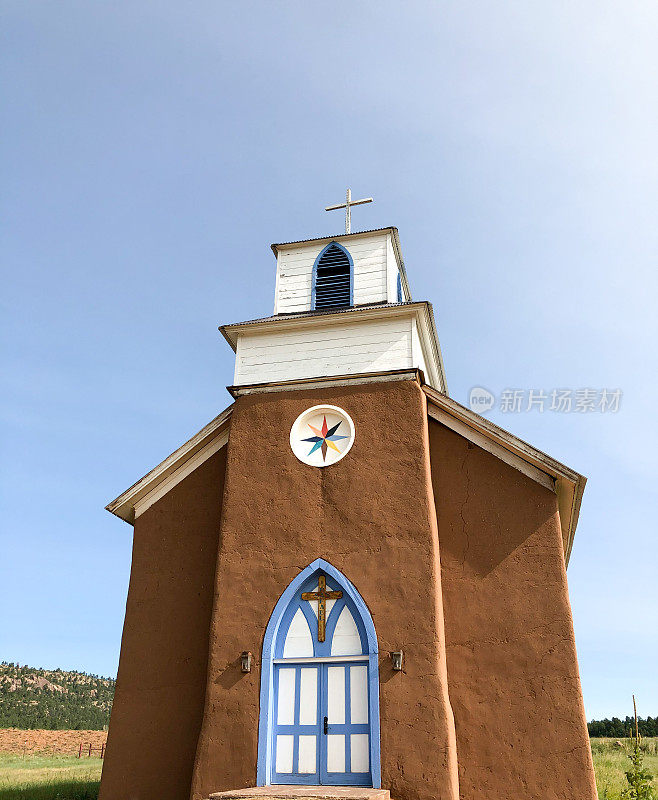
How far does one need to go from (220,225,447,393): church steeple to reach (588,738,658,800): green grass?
9.36 metres

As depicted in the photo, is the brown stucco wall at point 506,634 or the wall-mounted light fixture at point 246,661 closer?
the brown stucco wall at point 506,634

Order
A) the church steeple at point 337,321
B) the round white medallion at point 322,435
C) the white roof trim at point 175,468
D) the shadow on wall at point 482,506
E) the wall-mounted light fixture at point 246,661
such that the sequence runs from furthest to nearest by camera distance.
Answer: the white roof trim at point 175,468
the church steeple at point 337,321
the round white medallion at point 322,435
the shadow on wall at point 482,506
the wall-mounted light fixture at point 246,661

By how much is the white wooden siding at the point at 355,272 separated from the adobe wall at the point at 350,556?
7.88ft

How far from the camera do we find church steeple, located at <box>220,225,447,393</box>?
12.8 metres

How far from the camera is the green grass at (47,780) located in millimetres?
15739

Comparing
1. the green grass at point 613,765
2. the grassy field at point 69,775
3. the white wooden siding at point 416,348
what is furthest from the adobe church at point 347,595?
the green grass at point 613,765

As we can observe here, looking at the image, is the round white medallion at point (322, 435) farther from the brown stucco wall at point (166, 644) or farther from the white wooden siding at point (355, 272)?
the white wooden siding at point (355, 272)

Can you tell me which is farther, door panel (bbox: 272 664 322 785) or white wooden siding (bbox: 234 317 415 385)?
white wooden siding (bbox: 234 317 415 385)

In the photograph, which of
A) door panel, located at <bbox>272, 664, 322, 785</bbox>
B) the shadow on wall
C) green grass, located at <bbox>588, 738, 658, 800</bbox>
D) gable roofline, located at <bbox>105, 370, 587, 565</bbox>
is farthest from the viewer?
green grass, located at <bbox>588, 738, 658, 800</bbox>

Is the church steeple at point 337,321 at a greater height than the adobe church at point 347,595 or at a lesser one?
greater

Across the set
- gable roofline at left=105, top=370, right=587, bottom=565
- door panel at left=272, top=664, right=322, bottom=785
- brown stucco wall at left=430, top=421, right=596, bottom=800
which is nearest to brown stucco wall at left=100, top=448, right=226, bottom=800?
gable roofline at left=105, top=370, right=587, bottom=565

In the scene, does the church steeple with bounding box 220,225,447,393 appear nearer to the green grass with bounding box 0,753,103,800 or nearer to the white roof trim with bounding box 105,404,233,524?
the white roof trim with bounding box 105,404,233,524

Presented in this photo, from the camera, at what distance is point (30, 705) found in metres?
56.4

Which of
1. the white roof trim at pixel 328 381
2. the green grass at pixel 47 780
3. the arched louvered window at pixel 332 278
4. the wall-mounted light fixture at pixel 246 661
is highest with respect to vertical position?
the arched louvered window at pixel 332 278
